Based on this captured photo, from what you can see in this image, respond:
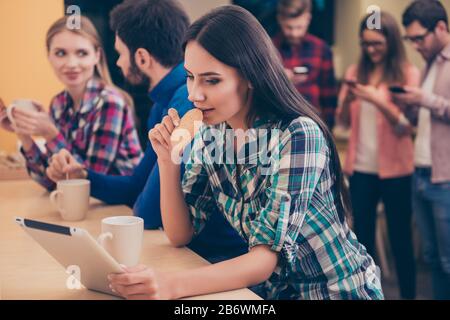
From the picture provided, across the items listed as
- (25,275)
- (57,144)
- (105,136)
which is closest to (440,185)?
(105,136)

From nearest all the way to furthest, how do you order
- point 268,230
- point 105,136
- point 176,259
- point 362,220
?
1. point 268,230
2. point 176,259
3. point 105,136
4. point 362,220

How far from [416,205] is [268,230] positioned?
1.46m

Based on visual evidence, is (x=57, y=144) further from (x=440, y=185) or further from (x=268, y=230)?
(x=440, y=185)

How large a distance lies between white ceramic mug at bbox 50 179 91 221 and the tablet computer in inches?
16.2

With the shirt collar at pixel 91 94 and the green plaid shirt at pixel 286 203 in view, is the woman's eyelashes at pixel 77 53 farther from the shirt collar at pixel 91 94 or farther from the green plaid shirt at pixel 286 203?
the green plaid shirt at pixel 286 203

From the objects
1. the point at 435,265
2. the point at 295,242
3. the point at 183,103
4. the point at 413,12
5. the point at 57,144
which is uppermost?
the point at 413,12

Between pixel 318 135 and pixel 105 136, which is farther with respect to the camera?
pixel 105 136

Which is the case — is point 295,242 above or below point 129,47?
below

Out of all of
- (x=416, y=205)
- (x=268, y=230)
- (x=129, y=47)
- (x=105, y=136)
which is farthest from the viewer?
(x=416, y=205)

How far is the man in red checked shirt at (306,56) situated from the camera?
2744 mm

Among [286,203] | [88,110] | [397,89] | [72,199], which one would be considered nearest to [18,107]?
[88,110]

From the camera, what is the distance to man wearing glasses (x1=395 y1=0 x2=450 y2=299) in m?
2.15

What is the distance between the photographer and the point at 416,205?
2332 millimetres

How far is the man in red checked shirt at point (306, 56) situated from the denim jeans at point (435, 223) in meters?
0.61
